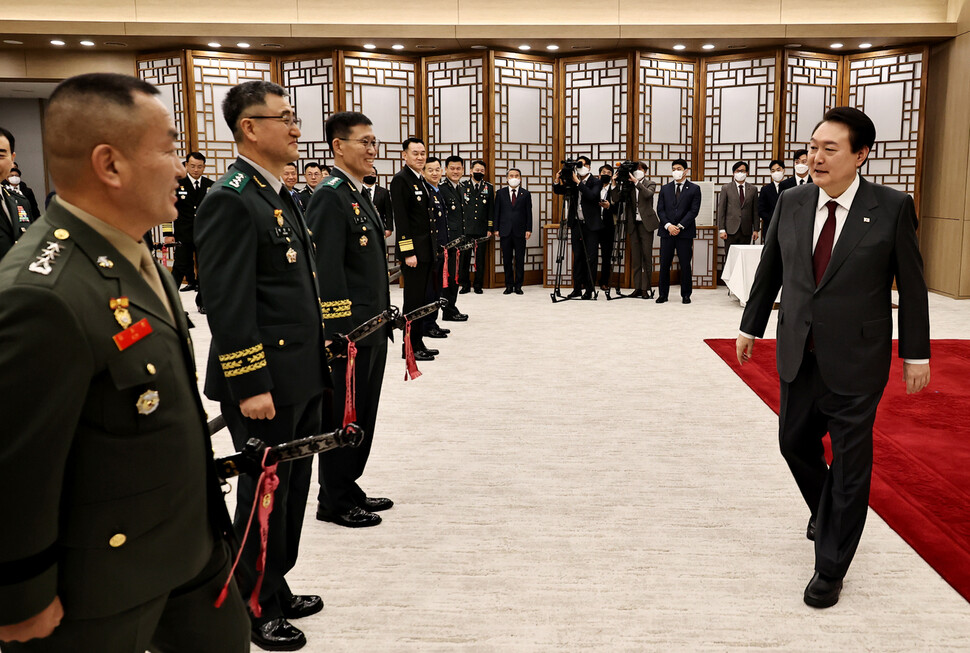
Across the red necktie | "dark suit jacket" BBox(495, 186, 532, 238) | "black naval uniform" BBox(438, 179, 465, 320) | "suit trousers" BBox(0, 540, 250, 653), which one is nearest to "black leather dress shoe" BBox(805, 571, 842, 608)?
the red necktie

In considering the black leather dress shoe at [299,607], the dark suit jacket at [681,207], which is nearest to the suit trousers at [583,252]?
the dark suit jacket at [681,207]

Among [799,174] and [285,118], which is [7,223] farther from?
[799,174]

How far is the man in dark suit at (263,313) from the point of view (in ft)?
6.31

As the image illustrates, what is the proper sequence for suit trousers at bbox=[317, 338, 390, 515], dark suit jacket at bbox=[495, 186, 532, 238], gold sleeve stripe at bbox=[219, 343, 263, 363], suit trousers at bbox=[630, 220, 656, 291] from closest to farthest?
gold sleeve stripe at bbox=[219, 343, 263, 363]
suit trousers at bbox=[317, 338, 390, 515]
suit trousers at bbox=[630, 220, 656, 291]
dark suit jacket at bbox=[495, 186, 532, 238]

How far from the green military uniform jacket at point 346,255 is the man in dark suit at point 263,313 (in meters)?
0.56

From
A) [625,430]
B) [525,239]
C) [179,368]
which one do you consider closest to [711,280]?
[525,239]

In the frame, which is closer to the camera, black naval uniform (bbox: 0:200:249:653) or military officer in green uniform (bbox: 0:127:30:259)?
black naval uniform (bbox: 0:200:249:653)

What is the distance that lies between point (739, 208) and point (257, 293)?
819cm

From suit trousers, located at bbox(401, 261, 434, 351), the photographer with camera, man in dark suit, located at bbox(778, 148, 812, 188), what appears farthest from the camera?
the photographer with camera

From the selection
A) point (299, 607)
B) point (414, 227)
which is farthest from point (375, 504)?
point (414, 227)

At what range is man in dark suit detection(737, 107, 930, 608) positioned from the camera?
231cm

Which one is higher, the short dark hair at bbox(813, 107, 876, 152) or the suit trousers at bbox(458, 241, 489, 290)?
the short dark hair at bbox(813, 107, 876, 152)

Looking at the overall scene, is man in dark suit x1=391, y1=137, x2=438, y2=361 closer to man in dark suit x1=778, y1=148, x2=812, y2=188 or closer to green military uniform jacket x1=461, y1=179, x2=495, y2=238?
green military uniform jacket x1=461, y1=179, x2=495, y2=238

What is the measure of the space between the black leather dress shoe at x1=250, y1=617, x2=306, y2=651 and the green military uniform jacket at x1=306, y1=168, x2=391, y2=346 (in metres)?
0.95
